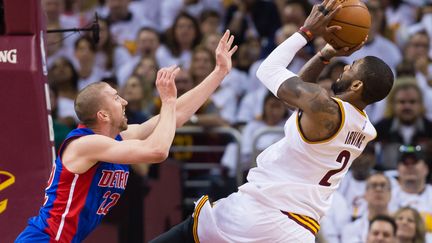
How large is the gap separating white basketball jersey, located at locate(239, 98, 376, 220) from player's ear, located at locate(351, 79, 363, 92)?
5.3 inches

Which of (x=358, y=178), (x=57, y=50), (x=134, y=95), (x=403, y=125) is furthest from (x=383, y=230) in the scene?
(x=57, y=50)

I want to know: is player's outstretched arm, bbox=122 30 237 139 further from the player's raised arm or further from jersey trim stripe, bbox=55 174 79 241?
jersey trim stripe, bbox=55 174 79 241

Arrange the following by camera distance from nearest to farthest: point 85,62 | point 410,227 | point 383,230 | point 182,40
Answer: point 383,230
point 410,227
point 85,62
point 182,40

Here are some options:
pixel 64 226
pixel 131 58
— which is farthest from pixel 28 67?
pixel 131 58

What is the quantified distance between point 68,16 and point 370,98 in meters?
7.85

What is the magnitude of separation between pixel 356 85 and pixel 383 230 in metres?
3.55

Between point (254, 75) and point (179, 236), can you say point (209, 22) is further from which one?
point (179, 236)

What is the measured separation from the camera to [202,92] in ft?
25.1

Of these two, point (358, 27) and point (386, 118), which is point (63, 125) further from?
point (358, 27)

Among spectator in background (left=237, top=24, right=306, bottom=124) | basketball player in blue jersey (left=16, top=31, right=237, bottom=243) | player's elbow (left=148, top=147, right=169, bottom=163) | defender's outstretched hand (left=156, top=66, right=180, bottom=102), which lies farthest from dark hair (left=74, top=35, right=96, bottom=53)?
player's elbow (left=148, top=147, right=169, bottom=163)

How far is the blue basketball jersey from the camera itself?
6957 mm

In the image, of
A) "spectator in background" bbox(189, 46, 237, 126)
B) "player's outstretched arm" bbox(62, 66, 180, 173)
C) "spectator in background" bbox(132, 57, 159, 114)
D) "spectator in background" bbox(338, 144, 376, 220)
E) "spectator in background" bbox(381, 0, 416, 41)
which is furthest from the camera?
"spectator in background" bbox(381, 0, 416, 41)

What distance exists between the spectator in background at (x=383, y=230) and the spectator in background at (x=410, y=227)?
198 millimetres

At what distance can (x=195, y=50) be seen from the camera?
13.0 m
